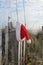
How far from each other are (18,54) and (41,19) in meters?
0.45

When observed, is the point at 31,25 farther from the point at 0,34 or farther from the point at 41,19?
the point at 0,34

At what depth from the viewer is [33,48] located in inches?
78.1

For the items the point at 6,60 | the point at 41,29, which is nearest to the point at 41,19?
the point at 41,29

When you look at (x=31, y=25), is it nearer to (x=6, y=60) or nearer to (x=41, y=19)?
(x=41, y=19)

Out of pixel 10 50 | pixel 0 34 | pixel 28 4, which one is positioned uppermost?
pixel 28 4

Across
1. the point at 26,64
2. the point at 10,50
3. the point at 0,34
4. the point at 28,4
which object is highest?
the point at 28,4

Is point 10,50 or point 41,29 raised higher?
point 41,29

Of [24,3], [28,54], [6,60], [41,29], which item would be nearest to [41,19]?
[41,29]

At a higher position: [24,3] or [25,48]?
[24,3]

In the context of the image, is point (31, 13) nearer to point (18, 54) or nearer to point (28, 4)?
point (28, 4)

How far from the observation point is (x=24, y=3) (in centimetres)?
200

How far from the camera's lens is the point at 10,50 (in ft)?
6.68

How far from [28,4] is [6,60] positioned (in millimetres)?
641

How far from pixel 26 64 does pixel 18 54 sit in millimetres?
138
